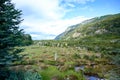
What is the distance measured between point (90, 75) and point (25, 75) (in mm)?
20526

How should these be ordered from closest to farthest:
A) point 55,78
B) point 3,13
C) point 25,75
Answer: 1. point 3,13
2. point 25,75
3. point 55,78

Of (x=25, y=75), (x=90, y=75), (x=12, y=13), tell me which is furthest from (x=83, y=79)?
(x=12, y=13)

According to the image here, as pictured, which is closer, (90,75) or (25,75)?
(25,75)

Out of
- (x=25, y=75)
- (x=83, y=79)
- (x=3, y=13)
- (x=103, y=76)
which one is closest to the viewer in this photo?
(x=3, y=13)

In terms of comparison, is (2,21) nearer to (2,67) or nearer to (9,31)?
(9,31)

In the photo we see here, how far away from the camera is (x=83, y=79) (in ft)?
123

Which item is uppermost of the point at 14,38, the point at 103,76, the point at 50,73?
the point at 14,38

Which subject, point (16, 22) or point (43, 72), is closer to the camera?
point (16, 22)

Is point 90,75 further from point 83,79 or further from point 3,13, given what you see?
point 3,13

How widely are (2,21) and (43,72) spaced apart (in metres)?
15.0

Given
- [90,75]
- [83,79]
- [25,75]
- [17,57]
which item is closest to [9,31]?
[17,57]

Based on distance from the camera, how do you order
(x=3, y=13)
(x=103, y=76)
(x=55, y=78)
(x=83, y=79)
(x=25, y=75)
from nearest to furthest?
1. (x=3, y=13)
2. (x=25, y=75)
3. (x=55, y=78)
4. (x=83, y=79)
5. (x=103, y=76)

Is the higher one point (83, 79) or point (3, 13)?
point (3, 13)

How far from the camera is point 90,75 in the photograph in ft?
142
